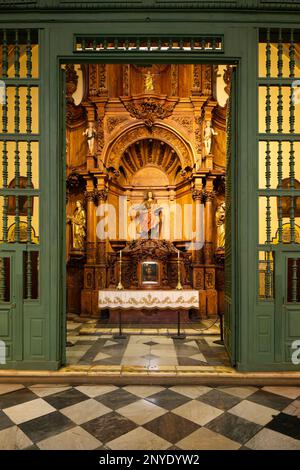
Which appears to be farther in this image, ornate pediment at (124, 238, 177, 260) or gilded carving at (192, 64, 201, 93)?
gilded carving at (192, 64, 201, 93)

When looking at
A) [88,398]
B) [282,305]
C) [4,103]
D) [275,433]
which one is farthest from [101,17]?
[275,433]

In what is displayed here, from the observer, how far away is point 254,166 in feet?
12.3

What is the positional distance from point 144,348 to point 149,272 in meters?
2.54

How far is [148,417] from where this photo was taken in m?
2.73

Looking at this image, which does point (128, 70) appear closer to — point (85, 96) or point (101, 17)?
point (85, 96)

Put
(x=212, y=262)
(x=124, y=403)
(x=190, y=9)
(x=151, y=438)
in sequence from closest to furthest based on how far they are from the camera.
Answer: (x=151, y=438), (x=124, y=403), (x=190, y=9), (x=212, y=262)

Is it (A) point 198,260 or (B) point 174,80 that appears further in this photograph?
(B) point 174,80

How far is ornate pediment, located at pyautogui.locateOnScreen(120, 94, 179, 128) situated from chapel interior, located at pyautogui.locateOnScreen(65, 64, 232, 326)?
2cm

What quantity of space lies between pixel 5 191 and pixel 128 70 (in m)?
6.23

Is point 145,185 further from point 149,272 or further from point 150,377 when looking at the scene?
point 150,377

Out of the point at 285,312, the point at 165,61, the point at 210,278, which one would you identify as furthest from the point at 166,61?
Result: the point at 210,278

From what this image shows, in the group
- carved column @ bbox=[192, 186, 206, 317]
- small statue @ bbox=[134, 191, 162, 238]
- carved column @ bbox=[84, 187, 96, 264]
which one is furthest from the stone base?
small statue @ bbox=[134, 191, 162, 238]

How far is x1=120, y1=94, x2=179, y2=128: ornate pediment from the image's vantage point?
8.04 metres
